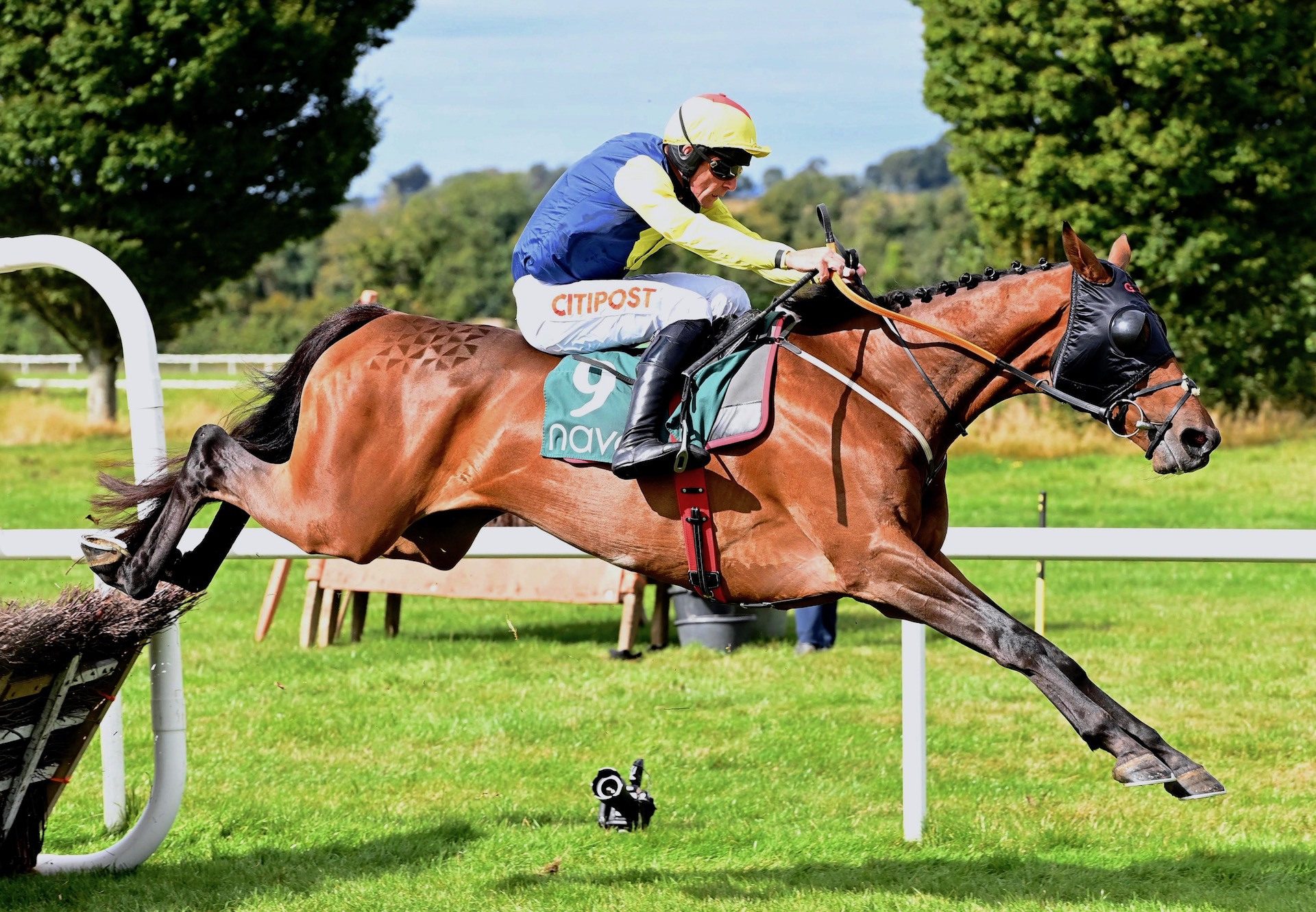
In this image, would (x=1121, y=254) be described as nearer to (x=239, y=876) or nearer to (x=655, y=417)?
(x=655, y=417)

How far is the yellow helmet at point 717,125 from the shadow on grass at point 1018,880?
2.53m

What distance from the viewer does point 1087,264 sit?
170 inches

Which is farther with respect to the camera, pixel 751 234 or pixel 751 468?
pixel 751 234

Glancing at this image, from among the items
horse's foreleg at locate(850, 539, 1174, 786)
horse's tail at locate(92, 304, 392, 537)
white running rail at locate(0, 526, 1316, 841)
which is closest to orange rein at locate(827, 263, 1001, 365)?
horse's foreleg at locate(850, 539, 1174, 786)

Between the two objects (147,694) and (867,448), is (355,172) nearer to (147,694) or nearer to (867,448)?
(147,694)

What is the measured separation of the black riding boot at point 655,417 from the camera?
14.4 ft

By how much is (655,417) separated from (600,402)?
0.72 ft

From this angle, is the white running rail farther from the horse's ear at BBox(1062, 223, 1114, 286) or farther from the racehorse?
the horse's ear at BBox(1062, 223, 1114, 286)

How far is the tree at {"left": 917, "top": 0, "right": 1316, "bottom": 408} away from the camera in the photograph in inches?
774

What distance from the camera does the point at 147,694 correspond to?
8.76 meters

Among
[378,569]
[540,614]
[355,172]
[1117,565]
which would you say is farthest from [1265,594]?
[355,172]

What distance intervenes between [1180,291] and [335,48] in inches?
529

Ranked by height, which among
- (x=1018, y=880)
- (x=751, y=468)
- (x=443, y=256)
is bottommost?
(x=1018, y=880)

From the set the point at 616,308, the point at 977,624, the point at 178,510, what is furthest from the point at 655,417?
the point at 178,510
